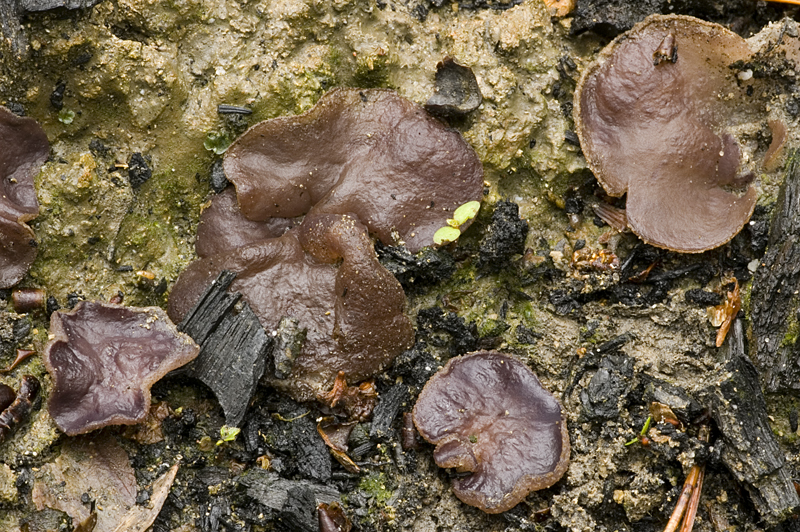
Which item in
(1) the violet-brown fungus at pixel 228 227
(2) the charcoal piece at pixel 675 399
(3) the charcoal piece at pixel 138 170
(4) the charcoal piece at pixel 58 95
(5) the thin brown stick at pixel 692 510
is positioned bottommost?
(5) the thin brown stick at pixel 692 510

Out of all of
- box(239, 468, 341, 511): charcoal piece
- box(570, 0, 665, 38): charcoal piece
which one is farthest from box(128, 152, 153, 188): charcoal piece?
box(570, 0, 665, 38): charcoal piece

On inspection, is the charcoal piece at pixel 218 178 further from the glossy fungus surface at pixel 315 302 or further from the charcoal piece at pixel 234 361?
the charcoal piece at pixel 234 361

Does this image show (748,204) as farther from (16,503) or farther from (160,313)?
(16,503)

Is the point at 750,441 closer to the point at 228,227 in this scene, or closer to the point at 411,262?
the point at 411,262

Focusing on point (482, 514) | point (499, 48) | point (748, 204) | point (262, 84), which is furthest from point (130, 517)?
point (748, 204)

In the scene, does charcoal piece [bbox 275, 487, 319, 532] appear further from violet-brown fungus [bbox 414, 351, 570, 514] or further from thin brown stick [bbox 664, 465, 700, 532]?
thin brown stick [bbox 664, 465, 700, 532]

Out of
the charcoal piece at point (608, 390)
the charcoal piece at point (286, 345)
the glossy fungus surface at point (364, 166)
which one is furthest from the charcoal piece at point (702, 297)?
the charcoal piece at point (286, 345)

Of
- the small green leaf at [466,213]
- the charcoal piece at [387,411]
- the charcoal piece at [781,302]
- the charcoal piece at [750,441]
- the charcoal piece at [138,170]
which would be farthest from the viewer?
the charcoal piece at [138,170]

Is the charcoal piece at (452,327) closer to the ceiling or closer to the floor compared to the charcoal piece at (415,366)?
closer to the ceiling
